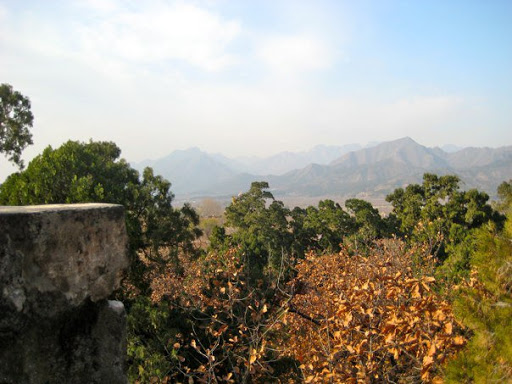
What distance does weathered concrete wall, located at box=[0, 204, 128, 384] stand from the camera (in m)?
2.11

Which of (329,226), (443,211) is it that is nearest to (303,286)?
(329,226)

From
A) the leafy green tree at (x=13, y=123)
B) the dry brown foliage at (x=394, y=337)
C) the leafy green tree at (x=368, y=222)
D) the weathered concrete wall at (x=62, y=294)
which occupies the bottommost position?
the leafy green tree at (x=368, y=222)

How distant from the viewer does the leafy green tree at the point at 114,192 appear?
38.7ft

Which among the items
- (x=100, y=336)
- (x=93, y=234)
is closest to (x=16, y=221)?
(x=93, y=234)

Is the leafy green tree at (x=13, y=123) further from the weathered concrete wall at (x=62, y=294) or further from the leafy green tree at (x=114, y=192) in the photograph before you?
the weathered concrete wall at (x=62, y=294)

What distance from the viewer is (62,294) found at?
234cm

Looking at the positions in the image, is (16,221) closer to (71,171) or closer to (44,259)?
A: (44,259)

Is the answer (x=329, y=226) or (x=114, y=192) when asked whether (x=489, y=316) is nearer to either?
(x=114, y=192)

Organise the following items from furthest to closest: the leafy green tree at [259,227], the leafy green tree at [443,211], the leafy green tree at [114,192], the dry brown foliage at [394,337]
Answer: the leafy green tree at [259,227]
the leafy green tree at [443,211]
the leafy green tree at [114,192]
the dry brown foliage at [394,337]

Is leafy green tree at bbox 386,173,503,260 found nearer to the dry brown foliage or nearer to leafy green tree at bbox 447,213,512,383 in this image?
the dry brown foliage

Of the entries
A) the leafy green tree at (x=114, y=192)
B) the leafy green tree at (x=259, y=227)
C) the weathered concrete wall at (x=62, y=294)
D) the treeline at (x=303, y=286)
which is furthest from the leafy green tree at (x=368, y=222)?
the weathered concrete wall at (x=62, y=294)

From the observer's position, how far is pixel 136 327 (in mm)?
9594

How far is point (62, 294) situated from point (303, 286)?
37.8ft

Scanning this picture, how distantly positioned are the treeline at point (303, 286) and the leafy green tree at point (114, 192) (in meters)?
0.05
